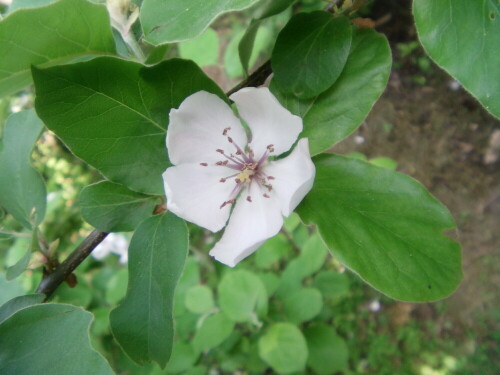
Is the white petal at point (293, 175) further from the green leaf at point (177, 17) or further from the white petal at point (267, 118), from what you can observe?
the green leaf at point (177, 17)


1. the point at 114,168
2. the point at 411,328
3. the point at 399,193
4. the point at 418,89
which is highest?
the point at 114,168

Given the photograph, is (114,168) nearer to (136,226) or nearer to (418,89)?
(136,226)

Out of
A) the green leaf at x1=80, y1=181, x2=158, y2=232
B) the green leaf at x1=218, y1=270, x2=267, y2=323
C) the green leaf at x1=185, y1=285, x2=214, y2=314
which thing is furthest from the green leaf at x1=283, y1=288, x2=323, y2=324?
the green leaf at x1=80, y1=181, x2=158, y2=232

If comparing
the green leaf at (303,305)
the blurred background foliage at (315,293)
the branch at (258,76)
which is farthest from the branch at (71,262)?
the green leaf at (303,305)

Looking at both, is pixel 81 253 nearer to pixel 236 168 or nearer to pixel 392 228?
pixel 236 168

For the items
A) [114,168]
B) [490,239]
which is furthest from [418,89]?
[114,168]

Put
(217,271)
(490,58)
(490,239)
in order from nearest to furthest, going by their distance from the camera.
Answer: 1. (490,58)
2. (217,271)
3. (490,239)
